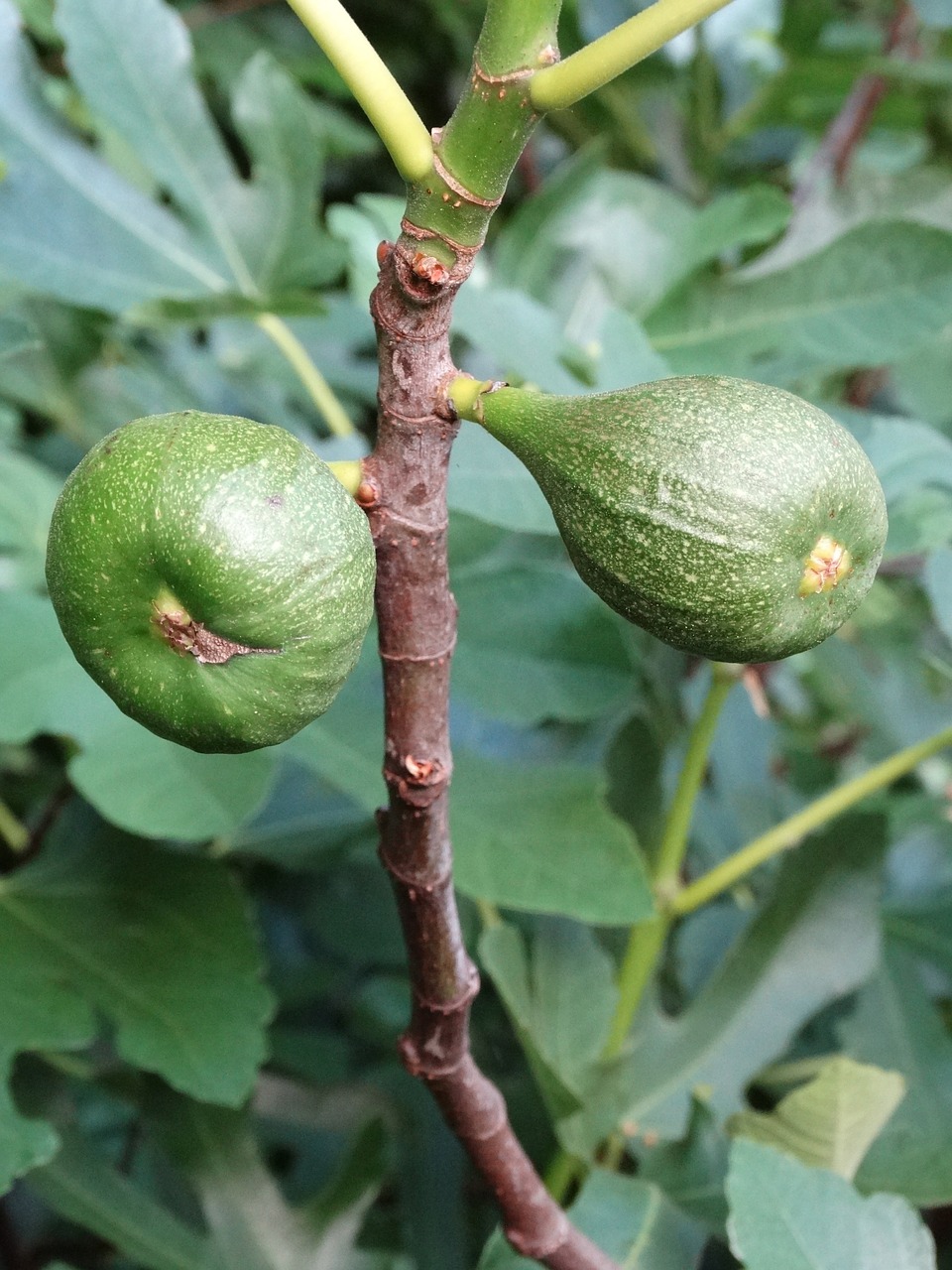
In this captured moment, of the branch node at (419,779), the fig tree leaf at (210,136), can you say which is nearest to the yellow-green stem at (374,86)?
the branch node at (419,779)

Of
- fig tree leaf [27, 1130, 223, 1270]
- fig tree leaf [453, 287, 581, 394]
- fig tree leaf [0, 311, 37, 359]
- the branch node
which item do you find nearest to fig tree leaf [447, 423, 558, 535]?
fig tree leaf [453, 287, 581, 394]

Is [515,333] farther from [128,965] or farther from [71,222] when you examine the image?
[128,965]

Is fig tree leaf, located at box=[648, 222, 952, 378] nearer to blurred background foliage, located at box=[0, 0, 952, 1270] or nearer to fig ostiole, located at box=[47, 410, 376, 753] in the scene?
blurred background foliage, located at box=[0, 0, 952, 1270]

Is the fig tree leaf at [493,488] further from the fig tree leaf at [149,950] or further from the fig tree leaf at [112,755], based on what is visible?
the fig tree leaf at [149,950]

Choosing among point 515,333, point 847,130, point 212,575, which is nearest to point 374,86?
point 212,575

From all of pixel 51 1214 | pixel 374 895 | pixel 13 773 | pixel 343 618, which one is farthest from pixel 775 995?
pixel 13 773
